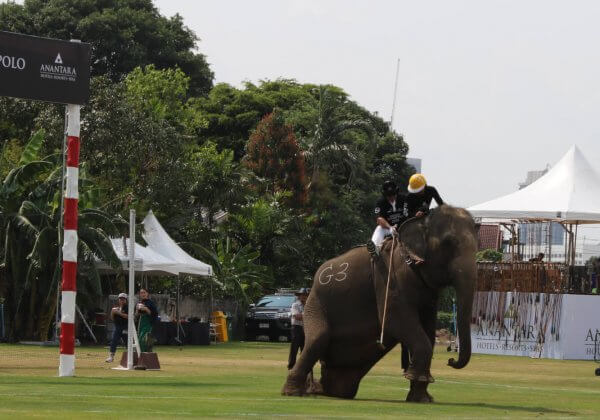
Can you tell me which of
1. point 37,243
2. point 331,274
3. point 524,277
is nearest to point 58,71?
point 331,274

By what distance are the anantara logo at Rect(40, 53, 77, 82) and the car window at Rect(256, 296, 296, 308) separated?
29.4 meters

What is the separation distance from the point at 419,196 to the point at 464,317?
6.62 ft

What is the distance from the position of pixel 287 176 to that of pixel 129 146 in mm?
18464

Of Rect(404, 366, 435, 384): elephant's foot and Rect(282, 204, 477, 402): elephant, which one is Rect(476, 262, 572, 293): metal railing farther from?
Rect(404, 366, 435, 384): elephant's foot

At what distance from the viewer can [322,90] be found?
234 feet

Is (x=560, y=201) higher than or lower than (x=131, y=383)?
higher

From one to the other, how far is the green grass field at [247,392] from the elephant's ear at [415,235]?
187 cm

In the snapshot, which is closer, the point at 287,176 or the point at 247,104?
the point at 287,176

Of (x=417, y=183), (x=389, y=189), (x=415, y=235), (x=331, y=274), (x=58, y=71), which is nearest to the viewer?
(x=415, y=235)

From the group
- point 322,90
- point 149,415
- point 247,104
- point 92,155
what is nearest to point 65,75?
point 149,415

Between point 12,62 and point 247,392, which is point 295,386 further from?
point 12,62

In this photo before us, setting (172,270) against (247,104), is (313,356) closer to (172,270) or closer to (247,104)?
(172,270)

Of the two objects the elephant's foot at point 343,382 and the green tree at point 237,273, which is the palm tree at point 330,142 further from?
the elephant's foot at point 343,382

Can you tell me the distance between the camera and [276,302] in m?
51.2
